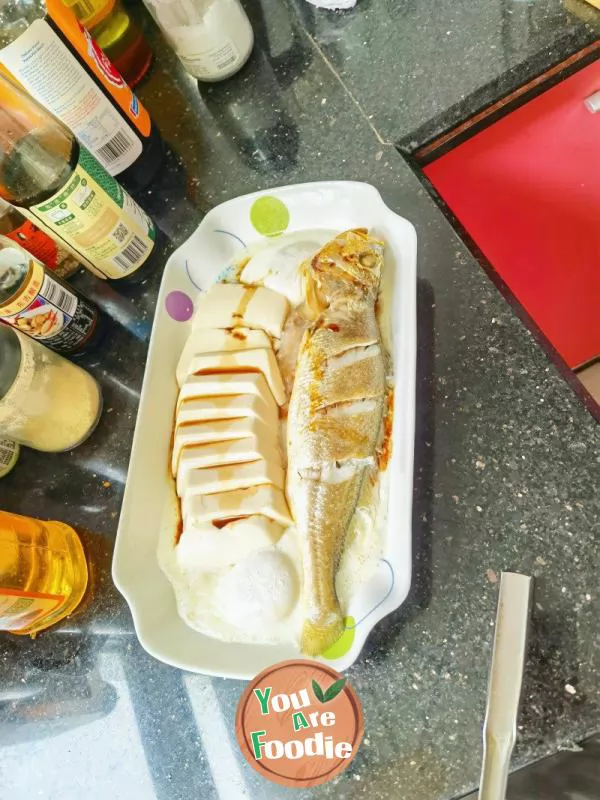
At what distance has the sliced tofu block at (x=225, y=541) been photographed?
0.80m

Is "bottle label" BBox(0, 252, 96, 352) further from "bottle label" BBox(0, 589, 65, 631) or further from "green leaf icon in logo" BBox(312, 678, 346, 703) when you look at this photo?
"green leaf icon in logo" BBox(312, 678, 346, 703)

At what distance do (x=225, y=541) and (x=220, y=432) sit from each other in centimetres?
13

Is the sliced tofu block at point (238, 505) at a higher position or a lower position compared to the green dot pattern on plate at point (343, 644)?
higher

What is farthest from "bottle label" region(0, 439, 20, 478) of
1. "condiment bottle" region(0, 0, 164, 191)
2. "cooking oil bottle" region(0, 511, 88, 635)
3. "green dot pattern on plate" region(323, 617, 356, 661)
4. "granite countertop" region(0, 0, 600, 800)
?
"green dot pattern on plate" region(323, 617, 356, 661)

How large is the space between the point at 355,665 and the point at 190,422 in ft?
1.19

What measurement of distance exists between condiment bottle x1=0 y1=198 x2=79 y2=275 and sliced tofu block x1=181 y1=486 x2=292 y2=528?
438 millimetres

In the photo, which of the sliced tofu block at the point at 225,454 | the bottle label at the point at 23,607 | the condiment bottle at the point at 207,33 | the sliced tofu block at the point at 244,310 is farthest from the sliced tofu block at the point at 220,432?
the condiment bottle at the point at 207,33

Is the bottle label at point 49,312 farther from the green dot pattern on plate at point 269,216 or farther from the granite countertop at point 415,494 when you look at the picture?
the green dot pattern on plate at point 269,216

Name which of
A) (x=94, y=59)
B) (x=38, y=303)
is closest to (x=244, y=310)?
(x=38, y=303)

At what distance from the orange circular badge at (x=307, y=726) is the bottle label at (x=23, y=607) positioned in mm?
320

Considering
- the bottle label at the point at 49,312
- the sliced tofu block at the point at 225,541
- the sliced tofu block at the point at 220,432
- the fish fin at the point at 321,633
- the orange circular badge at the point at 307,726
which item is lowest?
the orange circular badge at the point at 307,726

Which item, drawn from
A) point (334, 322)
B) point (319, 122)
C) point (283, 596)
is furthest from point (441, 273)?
point (283, 596)

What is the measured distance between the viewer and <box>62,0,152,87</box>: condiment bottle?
3.26 ft

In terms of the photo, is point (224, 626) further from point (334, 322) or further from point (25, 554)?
point (334, 322)
